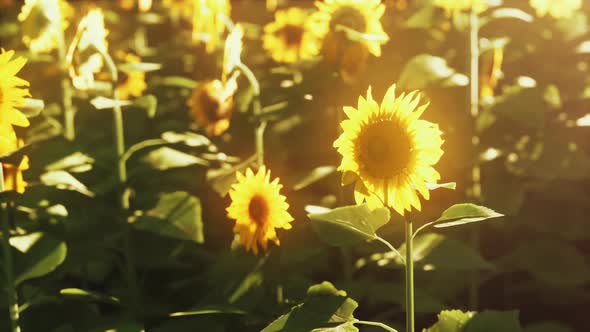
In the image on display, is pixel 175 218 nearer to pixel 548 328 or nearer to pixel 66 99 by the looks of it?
pixel 66 99

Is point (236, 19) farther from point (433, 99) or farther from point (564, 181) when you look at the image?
Answer: point (564, 181)

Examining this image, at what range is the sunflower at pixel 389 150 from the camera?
1370 millimetres

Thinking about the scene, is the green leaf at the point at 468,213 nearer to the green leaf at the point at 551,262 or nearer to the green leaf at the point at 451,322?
the green leaf at the point at 451,322

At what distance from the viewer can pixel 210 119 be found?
2.37 meters

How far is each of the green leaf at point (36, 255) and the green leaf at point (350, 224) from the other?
2.35 ft

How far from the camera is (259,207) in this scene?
1.76 metres

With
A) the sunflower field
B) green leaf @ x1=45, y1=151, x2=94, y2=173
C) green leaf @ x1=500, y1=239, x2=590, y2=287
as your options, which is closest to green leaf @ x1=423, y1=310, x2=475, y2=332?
the sunflower field

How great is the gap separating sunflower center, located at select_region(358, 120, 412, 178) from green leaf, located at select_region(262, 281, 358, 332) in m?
0.26

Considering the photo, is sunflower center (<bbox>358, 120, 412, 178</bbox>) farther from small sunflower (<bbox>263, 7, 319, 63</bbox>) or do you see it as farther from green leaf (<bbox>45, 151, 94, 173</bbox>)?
small sunflower (<bbox>263, 7, 319, 63</bbox>)

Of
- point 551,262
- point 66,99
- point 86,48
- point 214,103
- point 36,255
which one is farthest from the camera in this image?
point 66,99

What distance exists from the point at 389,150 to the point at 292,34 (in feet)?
4.70

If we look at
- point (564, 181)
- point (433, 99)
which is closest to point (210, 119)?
point (433, 99)

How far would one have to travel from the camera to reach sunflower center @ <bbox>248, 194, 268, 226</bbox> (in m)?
1.76

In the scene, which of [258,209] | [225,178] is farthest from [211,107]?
[258,209]
